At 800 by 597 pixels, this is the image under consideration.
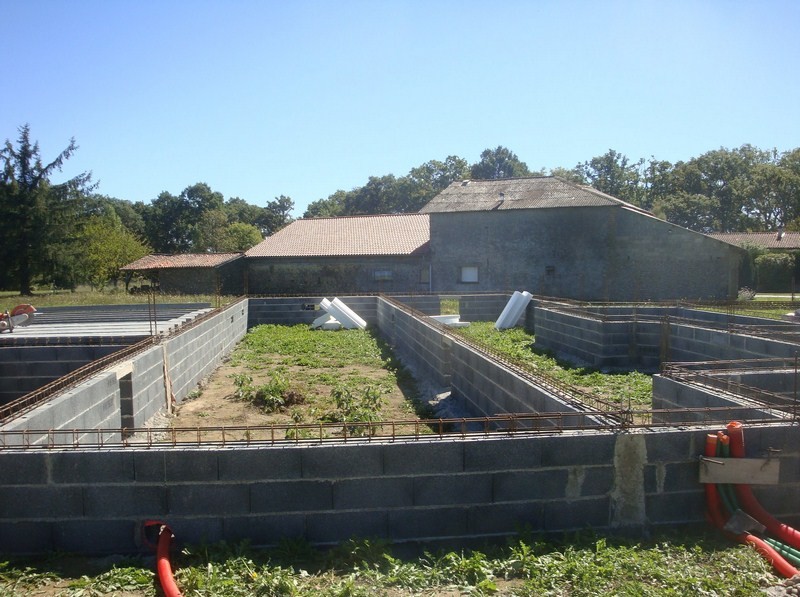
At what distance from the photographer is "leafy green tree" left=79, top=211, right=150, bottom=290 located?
38.0 m

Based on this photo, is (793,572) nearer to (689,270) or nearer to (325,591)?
(325,591)

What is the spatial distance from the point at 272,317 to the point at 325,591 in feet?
53.5

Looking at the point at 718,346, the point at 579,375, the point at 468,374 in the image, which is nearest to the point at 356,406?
the point at 468,374

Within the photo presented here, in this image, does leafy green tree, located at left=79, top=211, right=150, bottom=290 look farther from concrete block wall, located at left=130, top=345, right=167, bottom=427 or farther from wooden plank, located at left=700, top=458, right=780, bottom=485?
wooden plank, located at left=700, top=458, right=780, bottom=485

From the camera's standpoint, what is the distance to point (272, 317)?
19703mm

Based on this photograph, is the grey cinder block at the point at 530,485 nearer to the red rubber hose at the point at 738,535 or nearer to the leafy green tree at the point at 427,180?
the red rubber hose at the point at 738,535

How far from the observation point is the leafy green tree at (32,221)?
35094 mm

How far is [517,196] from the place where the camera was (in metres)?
28.6

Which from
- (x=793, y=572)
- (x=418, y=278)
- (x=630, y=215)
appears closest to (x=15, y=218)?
(x=418, y=278)

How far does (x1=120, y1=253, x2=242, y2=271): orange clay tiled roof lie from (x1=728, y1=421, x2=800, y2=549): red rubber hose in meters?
25.5

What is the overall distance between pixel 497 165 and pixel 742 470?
244ft

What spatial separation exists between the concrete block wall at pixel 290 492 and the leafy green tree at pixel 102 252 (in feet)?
119

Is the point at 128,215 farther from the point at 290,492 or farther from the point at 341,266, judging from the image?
the point at 290,492

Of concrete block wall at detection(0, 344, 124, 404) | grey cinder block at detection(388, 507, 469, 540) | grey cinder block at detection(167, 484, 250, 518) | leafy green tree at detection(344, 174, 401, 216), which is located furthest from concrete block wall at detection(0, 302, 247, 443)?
leafy green tree at detection(344, 174, 401, 216)
